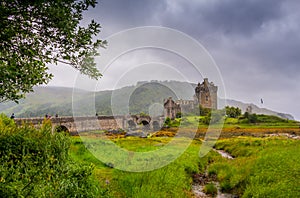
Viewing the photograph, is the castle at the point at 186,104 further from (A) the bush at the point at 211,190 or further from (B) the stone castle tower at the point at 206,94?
(A) the bush at the point at 211,190

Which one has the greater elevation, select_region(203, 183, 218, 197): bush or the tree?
the tree

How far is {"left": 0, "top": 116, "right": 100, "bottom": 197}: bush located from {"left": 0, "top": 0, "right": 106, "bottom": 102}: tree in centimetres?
201

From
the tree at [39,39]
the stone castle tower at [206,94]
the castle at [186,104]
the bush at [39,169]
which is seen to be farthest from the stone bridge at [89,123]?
the stone castle tower at [206,94]

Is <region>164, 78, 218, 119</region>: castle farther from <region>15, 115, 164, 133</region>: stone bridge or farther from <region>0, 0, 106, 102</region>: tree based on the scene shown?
<region>0, 0, 106, 102</region>: tree

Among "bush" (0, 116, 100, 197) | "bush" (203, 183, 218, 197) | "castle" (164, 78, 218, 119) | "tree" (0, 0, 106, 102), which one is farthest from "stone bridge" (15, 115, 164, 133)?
"tree" (0, 0, 106, 102)

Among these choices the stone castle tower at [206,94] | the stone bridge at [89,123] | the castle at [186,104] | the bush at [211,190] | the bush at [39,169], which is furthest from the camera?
the stone castle tower at [206,94]

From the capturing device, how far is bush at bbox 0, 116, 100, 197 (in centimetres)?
706

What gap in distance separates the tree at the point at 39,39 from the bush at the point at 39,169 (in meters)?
2.01

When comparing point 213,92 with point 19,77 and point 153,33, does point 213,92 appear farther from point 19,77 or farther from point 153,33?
point 19,77

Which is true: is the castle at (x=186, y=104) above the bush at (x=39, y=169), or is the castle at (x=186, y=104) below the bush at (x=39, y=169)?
above

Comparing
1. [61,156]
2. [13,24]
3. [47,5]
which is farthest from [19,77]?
[61,156]

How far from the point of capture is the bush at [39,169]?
7.06 metres

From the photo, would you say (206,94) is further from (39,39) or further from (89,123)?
(39,39)

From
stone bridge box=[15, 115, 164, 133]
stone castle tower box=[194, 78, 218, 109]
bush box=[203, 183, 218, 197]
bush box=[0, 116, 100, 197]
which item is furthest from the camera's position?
stone castle tower box=[194, 78, 218, 109]
